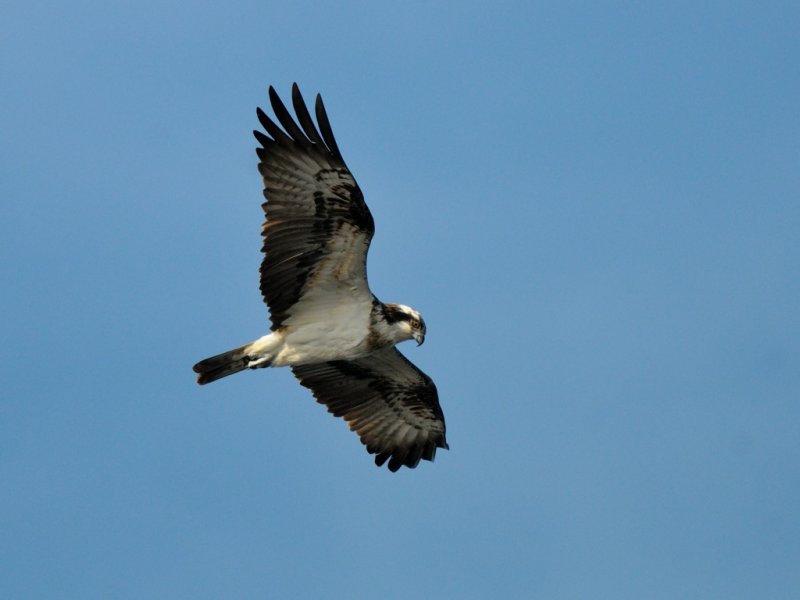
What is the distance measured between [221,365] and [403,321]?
6.59ft

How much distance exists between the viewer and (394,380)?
16.2 metres

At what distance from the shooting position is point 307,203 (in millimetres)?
13938

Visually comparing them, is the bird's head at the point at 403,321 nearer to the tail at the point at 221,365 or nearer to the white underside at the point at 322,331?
the white underside at the point at 322,331

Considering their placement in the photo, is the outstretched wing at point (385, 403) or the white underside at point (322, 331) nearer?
the white underside at point (322, 331)

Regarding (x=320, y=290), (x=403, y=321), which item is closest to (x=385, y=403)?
(x=403, y=321)

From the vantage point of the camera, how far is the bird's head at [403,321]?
47.9 ft

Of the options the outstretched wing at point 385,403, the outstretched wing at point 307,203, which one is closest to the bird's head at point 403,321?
the outstretched wing at point 307,203

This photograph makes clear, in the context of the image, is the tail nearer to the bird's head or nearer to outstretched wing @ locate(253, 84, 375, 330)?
outstretched wing @ locate(253, 84, 375, 330)

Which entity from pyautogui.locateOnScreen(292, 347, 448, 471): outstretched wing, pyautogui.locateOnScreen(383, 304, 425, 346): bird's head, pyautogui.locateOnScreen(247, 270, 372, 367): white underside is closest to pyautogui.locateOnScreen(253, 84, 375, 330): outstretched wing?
pyautogui.locateOnScreen(247, 270, 372, 367): white underside

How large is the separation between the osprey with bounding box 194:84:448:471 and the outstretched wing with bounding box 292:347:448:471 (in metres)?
0.02

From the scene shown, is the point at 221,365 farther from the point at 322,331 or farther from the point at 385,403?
the point at 385,403

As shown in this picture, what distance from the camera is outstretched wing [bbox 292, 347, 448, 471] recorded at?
16172 mm

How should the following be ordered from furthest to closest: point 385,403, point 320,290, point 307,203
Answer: point 385,403 → point 320,290 → point 307,203

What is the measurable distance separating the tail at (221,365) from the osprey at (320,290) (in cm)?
1
